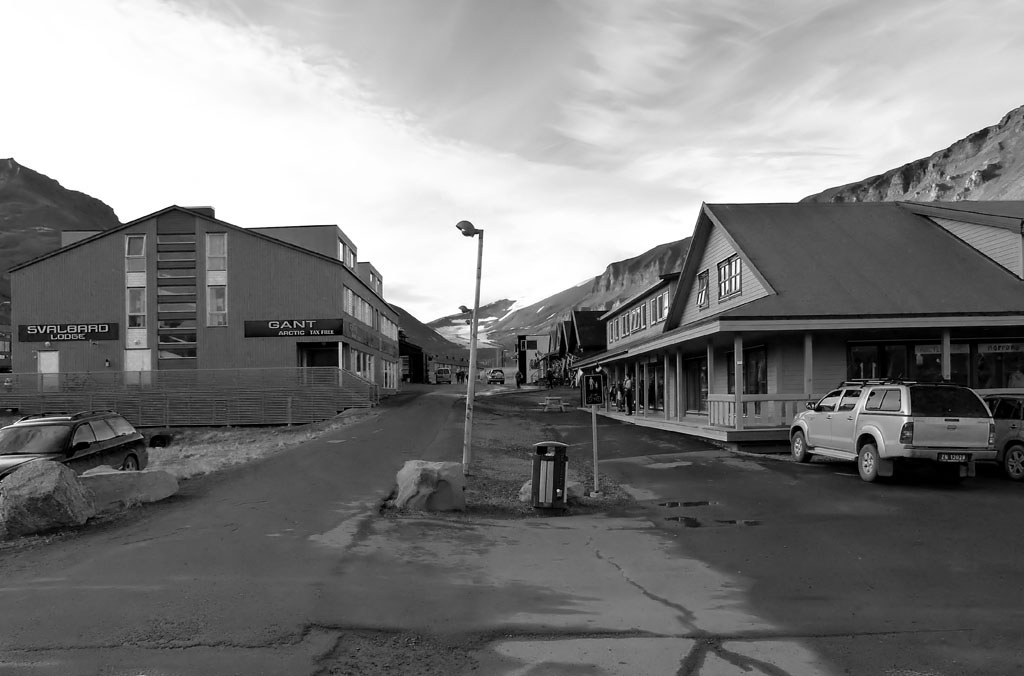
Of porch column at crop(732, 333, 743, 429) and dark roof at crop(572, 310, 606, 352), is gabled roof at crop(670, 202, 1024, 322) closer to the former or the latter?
porch column at crop(732, 333, 743, 429)

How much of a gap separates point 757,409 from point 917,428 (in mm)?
7180

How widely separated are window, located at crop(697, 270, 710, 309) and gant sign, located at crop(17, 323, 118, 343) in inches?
1311

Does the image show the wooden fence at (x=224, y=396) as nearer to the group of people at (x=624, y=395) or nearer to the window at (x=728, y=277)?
the group of people at (x=624, y=395)

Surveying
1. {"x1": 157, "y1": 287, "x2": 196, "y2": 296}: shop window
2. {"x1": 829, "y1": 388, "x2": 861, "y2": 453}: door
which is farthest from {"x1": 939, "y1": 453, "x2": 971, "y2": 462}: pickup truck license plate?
{"x1": 157, "y1": 287, "x2": 196, "y2": 296}: shop window

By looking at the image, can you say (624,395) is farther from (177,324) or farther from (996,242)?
(177,324)

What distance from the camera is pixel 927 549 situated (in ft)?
28.1

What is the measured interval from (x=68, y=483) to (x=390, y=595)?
5.70 m

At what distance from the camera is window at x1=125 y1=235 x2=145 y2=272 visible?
43.3m

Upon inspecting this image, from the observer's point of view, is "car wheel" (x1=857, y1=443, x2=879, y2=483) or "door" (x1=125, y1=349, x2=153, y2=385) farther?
"door" (x1=125, y1=349, x2=153, y2=385)

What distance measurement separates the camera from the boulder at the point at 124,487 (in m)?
11.1

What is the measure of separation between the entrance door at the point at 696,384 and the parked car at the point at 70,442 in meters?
18.6

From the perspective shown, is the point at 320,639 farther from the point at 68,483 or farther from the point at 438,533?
the point at 68,483

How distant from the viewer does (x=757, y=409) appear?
19.6 m

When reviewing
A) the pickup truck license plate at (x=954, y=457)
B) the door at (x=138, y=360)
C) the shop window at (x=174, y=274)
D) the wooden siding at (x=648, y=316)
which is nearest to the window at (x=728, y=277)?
the wooden siding at (x=648, y=316)
